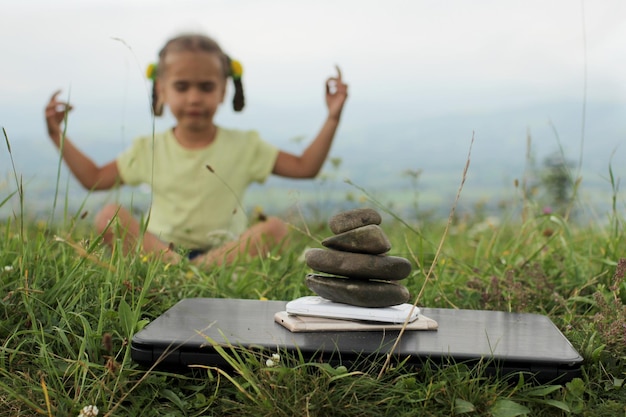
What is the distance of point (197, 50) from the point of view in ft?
16.7

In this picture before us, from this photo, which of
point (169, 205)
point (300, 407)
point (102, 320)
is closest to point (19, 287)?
point (102, 320)

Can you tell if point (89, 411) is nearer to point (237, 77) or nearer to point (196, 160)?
point (196, 160)

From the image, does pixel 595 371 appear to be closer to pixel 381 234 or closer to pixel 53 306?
pixel 381 234

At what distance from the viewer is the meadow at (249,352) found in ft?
6.97

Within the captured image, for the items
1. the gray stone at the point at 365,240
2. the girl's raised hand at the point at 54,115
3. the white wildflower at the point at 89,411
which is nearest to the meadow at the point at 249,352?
the white wildflower at the point at 89,411

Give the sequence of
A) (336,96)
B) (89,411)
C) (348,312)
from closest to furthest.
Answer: (89,411) → (348,312) → (336,96)

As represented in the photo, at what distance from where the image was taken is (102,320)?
2496mm

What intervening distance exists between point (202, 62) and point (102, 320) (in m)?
2.90

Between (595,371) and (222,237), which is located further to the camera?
(222,237)

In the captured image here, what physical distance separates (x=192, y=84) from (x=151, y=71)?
486 mm

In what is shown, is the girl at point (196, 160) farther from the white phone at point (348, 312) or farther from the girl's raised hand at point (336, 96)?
the white phone at point (348, 312)

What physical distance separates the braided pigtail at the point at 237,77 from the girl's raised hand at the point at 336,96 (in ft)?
2.92

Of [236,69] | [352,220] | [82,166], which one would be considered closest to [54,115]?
[82,166]

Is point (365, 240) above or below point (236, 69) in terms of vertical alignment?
below
